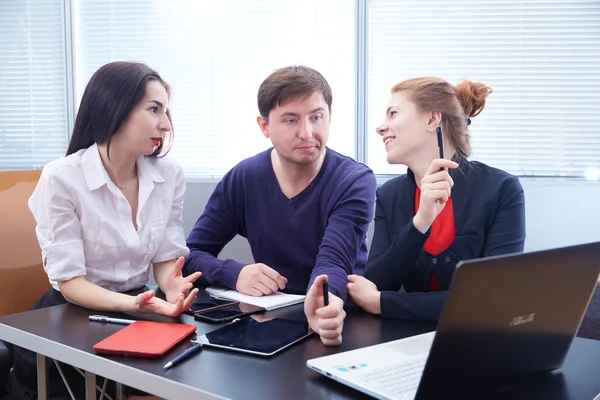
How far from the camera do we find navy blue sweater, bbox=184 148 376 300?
174cm

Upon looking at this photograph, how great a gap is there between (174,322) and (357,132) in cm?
207

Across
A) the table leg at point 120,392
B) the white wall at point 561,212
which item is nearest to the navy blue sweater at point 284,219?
the table leg at point 120,392

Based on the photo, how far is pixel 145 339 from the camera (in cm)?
116

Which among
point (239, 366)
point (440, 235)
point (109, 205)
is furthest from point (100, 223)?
point (440, 235)

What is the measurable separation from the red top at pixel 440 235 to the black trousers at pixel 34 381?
2.74ft

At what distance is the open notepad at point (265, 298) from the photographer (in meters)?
1.45

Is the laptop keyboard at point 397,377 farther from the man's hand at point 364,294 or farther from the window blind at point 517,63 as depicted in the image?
the window blind at point 517,63

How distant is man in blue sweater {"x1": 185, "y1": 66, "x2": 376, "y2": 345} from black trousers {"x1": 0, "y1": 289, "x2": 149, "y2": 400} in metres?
0.39

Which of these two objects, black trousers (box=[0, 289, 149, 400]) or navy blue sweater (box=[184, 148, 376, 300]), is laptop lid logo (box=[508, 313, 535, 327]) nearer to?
navy blue sweater (box=[184, 148, 376, 300])

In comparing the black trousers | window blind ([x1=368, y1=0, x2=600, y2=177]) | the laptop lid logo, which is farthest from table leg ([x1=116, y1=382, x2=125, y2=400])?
window blind ([x1=368, y1=0, x2=600, y2=177])

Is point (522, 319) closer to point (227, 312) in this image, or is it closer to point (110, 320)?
point (227, 312)

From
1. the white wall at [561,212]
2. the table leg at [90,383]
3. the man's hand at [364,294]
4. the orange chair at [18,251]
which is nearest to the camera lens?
the table leg at [90,383]

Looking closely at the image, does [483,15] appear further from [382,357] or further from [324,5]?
[382,357]

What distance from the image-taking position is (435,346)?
2.46ft
